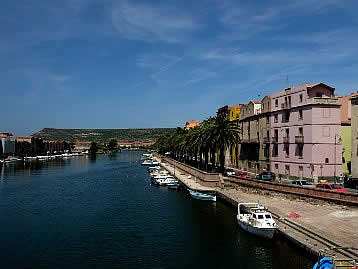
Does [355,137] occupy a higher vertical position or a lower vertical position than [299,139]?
higher

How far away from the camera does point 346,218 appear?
38.2m

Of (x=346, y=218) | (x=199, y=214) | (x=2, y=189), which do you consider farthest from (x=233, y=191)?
(x=2, y=189)

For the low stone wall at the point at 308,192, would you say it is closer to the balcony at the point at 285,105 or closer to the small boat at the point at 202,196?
the small boat at the point at 202,196

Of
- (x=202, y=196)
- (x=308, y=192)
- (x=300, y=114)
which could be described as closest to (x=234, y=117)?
(x=300, y=114)

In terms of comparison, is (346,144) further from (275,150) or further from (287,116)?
(275,150)

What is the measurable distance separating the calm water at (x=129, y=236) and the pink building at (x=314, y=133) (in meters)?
15.9

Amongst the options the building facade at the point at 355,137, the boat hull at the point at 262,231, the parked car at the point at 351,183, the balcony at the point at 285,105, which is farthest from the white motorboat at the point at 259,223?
the balcony at the point at 285,105

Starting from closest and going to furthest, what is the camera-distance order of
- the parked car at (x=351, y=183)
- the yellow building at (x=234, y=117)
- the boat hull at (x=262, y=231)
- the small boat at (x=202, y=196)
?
the boat hull at (x=262, y=231) → the parked car at (x=351, y=183) → the small boat at (x=202, y=196) → the yellow building at (x=234, y=117)

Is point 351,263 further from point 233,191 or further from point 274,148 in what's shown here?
point 274,148

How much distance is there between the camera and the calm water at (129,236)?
109 feet

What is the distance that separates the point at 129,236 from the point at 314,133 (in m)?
34.5

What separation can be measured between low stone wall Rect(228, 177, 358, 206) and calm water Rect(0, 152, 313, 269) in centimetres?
604

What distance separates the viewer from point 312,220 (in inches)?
1523

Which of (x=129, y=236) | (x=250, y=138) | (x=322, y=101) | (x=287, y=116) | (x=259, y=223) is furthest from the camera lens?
(x=250, y=138)
